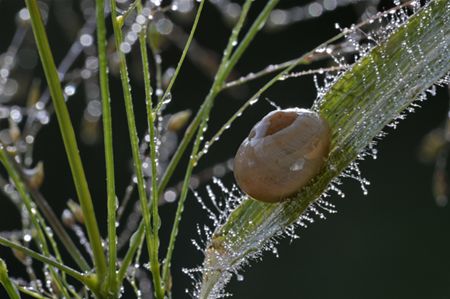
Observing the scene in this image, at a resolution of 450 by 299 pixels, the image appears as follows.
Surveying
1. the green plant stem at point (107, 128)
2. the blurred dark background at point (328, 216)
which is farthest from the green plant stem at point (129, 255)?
the blurred dark background at point (328, 216)

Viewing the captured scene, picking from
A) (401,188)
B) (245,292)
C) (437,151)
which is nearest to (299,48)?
(401,188)

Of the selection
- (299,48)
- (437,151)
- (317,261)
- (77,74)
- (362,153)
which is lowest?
(362,153)

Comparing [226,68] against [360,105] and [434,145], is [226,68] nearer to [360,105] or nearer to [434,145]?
[360,105]

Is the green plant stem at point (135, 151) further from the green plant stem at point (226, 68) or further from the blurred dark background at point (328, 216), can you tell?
the blurred dark background at point (328, 216)

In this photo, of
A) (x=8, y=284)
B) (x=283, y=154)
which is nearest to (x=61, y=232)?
(x=8, y=284)

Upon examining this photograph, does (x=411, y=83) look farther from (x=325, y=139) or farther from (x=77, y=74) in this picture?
(x=77, y=74)

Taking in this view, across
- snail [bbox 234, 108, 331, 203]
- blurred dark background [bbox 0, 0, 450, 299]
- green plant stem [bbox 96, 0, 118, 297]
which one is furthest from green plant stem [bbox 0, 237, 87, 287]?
blurred dark background [bbox 0, 0, 450, 299]

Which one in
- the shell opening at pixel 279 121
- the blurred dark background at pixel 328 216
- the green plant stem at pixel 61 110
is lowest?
the shell opening at pixel 279 121
